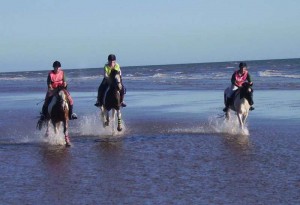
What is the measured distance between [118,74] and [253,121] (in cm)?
418

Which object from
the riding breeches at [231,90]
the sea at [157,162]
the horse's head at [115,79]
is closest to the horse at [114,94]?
the horse's head at [115,79]

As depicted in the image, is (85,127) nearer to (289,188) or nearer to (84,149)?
(84,149)

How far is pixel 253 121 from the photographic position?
1609 centimetres

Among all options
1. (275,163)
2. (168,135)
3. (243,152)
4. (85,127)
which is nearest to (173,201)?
(275,163)

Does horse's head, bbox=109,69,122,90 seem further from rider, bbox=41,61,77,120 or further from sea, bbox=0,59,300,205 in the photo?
rider, bbox=41,61,77,120

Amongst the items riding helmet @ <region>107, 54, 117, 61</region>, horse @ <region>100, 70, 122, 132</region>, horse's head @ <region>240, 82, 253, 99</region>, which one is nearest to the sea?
horse @ <region>100, 70, 122, 132</region>

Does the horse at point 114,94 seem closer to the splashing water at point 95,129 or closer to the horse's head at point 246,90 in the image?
the splashing water at point 95,129

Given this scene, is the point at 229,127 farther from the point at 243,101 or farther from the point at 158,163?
the point at 158,163

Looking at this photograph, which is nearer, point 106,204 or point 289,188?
point 106,204

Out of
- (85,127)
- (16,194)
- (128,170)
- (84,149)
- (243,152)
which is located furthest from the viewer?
(85,127)

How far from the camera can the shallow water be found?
7645 mm

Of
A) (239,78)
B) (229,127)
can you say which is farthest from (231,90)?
(229,127)

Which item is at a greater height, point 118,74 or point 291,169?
point 118,74

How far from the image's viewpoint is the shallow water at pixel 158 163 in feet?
25.1
